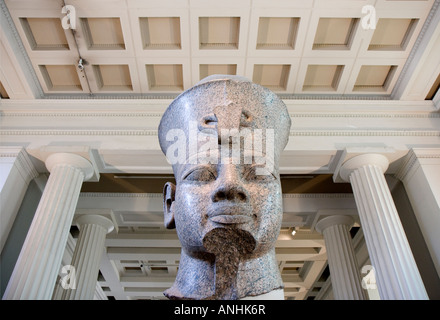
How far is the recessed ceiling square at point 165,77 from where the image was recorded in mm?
6629

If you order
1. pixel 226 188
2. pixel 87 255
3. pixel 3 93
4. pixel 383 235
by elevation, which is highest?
pixel 3 93

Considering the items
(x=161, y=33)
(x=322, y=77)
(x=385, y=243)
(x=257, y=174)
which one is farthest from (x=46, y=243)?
(x=322, y=77)

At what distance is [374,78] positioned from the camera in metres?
6.79

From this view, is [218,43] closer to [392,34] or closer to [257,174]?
[392,34]

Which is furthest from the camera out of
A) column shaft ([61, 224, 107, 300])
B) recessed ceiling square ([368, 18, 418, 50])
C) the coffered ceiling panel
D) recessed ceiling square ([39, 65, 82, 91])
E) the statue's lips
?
recessed ceiling square ([39, 65, 82, 91])

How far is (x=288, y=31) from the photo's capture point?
6.14m

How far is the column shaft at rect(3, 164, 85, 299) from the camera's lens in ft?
14.8

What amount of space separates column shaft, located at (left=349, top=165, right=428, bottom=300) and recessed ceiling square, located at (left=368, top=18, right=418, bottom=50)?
240 cm

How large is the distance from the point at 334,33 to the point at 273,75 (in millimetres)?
1342

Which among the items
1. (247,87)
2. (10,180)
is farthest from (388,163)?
(10,180)

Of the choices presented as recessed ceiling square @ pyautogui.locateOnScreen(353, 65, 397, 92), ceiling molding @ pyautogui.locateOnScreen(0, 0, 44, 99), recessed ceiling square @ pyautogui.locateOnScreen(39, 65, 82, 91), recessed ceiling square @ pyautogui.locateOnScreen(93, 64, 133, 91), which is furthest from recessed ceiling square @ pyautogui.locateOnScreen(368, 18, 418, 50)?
ceiling molding @ pyautogui.locateOnScreen(0, 0, 44, 99)

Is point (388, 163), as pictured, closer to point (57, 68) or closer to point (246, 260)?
point (246, 260)

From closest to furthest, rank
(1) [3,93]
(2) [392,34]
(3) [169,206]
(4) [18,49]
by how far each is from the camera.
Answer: (3) [169,206]
(4) [18,49]
(2) [392,34]
(1) [3,93]

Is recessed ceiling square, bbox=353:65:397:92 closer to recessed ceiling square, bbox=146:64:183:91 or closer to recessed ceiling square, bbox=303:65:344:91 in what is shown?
recessed ceiling square, bbox=303:65:344:91
